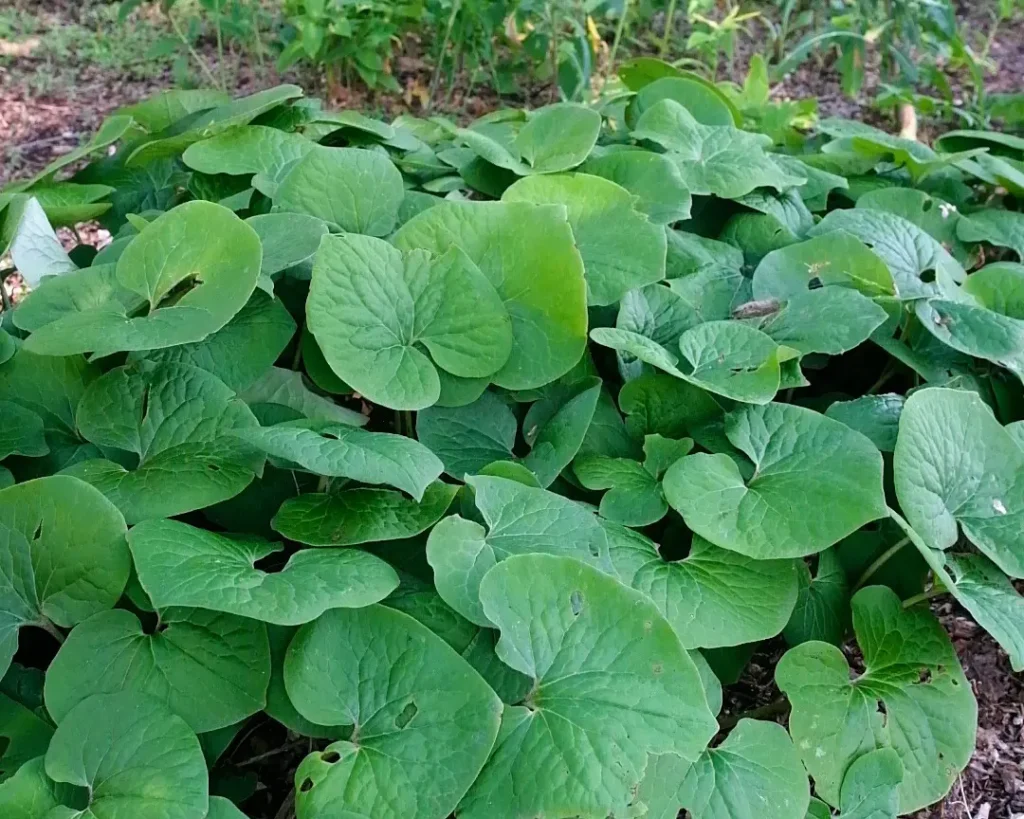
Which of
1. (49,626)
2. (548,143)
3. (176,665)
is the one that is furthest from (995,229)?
(49,626)

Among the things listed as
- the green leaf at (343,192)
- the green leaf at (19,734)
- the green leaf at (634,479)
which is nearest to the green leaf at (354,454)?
the green leaf at (634,479)

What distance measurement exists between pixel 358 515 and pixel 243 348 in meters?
0.36

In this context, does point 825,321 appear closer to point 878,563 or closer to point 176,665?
point 878,563

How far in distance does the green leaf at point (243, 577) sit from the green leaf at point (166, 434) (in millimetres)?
84

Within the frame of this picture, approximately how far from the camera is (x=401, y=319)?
1.23 meters

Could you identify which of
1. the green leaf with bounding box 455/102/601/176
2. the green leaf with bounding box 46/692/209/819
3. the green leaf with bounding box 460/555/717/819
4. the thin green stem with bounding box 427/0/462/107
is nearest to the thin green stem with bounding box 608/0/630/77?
the thin green stem with bounding box 427/0/462/107

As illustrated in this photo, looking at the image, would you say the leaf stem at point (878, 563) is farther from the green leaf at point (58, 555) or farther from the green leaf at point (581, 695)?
the green leaf at point (58, 555)

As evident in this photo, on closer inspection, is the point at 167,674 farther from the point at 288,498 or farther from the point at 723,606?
the point at 723,606

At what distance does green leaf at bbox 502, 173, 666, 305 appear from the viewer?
56.2 inches

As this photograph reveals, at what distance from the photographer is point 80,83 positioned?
4.29m

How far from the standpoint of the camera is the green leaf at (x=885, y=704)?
3.79ft

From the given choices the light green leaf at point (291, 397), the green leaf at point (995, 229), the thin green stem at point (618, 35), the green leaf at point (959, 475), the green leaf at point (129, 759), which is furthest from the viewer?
the thin green stem at point (618, 35)

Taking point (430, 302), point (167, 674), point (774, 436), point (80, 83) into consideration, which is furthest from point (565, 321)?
point (80, 83)

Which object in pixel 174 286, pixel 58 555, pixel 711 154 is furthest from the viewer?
pixel 711 154
